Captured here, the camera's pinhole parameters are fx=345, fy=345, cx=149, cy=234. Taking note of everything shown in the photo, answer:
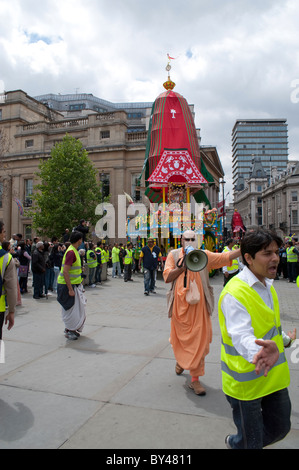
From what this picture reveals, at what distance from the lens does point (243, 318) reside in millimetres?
2092

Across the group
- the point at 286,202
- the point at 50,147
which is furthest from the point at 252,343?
the point at 286,202

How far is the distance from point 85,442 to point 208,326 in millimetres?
1934

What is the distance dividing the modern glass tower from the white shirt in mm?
147616

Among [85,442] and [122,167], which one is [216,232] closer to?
[85,442]

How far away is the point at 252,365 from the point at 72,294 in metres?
4.27

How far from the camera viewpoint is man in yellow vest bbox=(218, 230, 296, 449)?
6.88ft

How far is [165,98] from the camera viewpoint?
1967 cm

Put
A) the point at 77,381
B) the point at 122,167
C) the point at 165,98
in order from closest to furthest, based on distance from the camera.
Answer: the point at 77,381 < the point at 165,98 < the point at 122,167

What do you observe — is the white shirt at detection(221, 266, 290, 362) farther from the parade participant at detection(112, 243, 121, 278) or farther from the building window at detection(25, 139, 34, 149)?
the building window at detection(25, 139, 34, 149)

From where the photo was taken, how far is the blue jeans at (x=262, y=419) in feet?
6.90

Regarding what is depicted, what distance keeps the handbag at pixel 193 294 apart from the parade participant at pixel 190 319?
0.05 m

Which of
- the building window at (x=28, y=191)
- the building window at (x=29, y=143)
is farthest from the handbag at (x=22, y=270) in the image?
the building window at (x=29, y=143)

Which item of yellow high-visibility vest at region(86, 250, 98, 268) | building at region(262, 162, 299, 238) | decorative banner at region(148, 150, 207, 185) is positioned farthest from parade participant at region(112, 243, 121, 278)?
building at region(262, 162, 299, 238)
